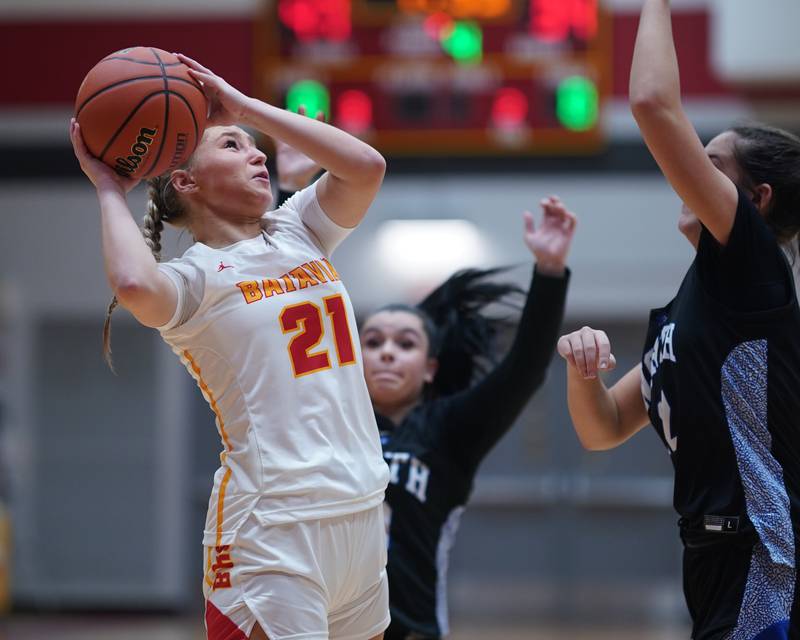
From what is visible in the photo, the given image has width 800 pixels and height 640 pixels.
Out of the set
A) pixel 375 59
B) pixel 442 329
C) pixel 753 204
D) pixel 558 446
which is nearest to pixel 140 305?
pixel 753 204

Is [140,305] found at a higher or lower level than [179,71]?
lower

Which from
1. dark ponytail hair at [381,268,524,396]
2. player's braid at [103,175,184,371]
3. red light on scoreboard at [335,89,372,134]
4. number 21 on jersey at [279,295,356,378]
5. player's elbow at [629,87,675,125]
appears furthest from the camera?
red light on scoreboard at [335,89,372,134]

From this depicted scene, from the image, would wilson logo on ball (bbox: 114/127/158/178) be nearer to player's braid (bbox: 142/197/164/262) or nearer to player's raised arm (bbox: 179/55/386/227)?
player's raised arm (bbox: 179/55/386/227)

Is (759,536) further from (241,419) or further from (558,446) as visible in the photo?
(558,446)

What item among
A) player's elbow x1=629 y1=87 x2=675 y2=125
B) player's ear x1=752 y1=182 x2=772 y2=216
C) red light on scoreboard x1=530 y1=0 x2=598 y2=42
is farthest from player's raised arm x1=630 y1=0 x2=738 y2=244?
red light on scoreboard x1=530 y1=0 x2=598 y2=42

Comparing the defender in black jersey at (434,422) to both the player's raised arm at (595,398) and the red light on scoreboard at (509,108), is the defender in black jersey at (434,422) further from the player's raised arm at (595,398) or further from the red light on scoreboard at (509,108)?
the red light on scoreboard at (509,108)

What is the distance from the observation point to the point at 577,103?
8.55 meters

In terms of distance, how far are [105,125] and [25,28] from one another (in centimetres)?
818

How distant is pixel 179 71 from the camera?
2.55 m

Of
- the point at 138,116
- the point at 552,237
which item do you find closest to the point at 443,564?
the point at 552,237

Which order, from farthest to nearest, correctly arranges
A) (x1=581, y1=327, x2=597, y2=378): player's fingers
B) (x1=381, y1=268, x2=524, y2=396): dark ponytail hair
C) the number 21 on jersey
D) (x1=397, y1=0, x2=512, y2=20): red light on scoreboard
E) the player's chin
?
(x1=397, y1=0, x2=512, y2=20): red light on scoreboard
(x1=381, y1=268, x2=524, y2=396): dark ponytail hair
the player's chin
(x1=581, y1=327, x2=597, y2=378): player's fingers
the number 21 on jersey

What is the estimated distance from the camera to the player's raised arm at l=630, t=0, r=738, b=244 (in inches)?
89.9

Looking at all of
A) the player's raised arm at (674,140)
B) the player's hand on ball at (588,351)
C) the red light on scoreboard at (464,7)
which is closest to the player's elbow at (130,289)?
the player's hand on ball at (588,351)

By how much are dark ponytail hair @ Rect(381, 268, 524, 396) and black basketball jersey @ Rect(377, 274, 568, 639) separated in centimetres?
38
